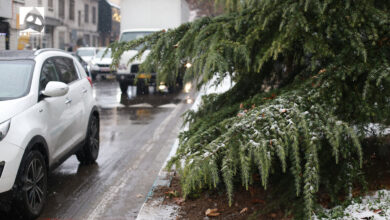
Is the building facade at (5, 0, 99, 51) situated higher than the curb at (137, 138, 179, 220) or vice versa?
the building facade at (5, 0, 99, 51)

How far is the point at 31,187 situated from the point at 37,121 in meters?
0.73

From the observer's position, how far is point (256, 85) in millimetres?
5984

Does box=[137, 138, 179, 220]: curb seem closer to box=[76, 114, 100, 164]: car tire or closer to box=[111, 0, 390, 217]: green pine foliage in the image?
box=[111, 0, 390, 217]: green pine foliage

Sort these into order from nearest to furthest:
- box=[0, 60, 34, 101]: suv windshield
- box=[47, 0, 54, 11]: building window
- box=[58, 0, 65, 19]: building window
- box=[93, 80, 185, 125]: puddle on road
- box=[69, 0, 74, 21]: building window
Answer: box=[0, 60, 34, 101]: suv windshield, box=[93, 80, 185, 125]: puddle on road, box=[47, 0, 54, 11]: building window, box=[58, 0, 65, 19]: building window, box=[69, 0, 74, 21]: building window

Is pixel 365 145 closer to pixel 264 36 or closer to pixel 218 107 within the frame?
pixel 264 36

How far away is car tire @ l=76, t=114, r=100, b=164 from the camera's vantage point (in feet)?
24.3

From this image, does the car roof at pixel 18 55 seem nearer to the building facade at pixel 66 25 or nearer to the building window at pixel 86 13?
the building facade at pixel 66 25

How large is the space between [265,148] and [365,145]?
5.80 feet

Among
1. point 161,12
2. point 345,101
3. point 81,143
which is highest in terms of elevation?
point 161,12

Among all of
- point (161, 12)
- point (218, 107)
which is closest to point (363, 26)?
point (218, 107)

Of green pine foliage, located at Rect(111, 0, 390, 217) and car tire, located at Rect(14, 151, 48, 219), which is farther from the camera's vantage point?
car tire, located at Rect(14, 151, 48, 219)

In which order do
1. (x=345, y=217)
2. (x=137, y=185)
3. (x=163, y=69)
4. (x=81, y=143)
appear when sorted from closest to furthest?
1. (x=345, y=217)
2. (x=163, y=69)
3. (x=137, y=185)
4. (x=81, y=143)

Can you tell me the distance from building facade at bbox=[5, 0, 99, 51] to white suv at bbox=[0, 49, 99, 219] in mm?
29626

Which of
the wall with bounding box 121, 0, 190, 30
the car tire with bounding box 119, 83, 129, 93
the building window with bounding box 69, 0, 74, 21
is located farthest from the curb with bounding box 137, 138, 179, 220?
the building window with bounding box 69, 0, 74, 21
